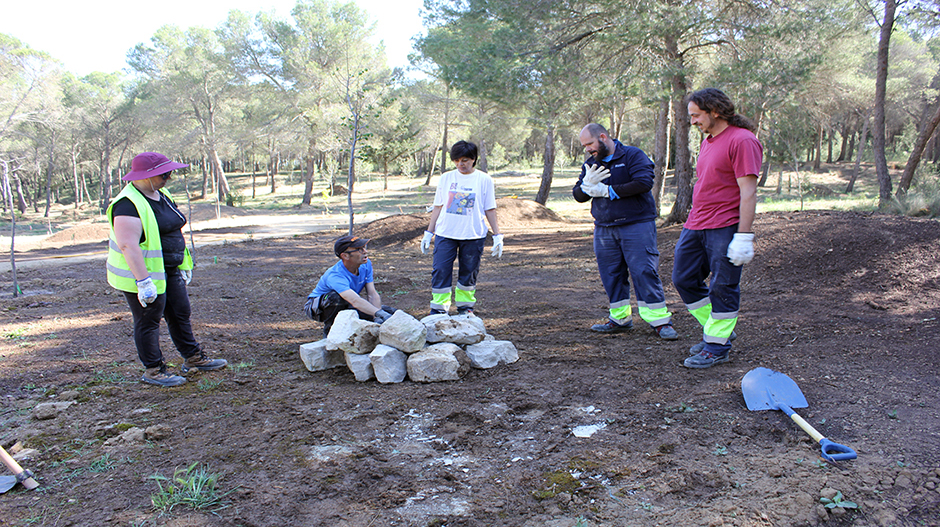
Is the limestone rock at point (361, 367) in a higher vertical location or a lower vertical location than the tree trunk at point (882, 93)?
lower

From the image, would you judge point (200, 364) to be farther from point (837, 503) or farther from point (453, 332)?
point (837, 503)

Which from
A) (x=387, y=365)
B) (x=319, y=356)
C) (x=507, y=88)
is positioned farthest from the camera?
(x=507, y=88)

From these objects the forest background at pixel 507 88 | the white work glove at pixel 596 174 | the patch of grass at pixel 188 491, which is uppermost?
the forest background at pixel 507 88

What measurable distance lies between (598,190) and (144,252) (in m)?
3.09

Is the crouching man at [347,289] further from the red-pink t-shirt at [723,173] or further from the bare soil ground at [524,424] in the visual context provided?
the red-pink t-shirt at [723,173]

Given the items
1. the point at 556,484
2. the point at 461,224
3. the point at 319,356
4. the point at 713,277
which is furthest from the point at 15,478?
the point at 713,277

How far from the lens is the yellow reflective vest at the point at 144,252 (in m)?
3.36

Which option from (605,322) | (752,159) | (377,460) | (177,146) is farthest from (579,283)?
(177,146)

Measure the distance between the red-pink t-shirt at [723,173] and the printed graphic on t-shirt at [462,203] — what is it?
1744 millimetres

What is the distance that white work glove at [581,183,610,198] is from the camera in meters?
4.16

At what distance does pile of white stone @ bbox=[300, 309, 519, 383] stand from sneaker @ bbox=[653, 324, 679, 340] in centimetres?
118

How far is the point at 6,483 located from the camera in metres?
2.32

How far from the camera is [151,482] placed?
2369 mm

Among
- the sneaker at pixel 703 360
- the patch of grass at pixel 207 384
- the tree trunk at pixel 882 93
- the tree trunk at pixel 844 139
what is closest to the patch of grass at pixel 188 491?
the patch of grass at pixel 207 384
